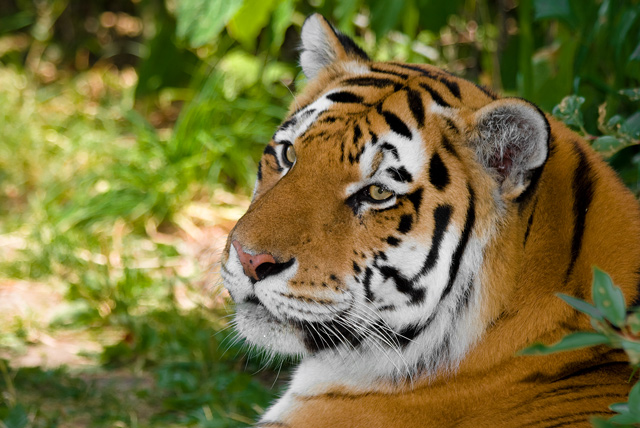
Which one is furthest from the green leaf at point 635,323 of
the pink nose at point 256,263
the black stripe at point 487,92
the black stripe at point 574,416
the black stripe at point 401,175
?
the black stripe at point 487,92

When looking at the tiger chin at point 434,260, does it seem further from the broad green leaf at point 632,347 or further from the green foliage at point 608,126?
the broad green leaf at point 632,347

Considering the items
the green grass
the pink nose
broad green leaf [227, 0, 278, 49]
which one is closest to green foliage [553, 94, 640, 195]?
the pink nose

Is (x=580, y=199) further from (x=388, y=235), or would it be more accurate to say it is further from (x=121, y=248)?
(x=121, y=248)

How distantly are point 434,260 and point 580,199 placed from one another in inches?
15.1

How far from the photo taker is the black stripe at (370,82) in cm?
202

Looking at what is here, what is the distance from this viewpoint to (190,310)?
11.6ft

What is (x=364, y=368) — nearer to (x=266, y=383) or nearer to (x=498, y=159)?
(x=498, y=159)

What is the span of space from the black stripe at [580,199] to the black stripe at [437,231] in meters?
0.30

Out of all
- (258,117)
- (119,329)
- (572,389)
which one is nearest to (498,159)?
(572,389)

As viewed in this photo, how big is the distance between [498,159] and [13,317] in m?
2.62

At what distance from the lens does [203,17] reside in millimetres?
3061

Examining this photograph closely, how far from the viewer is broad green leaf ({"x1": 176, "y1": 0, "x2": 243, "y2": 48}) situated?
2.94 meters

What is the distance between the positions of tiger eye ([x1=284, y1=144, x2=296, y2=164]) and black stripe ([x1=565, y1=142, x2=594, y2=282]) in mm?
735

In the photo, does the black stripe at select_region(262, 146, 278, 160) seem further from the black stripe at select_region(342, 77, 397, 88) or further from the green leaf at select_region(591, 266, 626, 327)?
the green leaf at select_region(591, 266, 626, 327)
